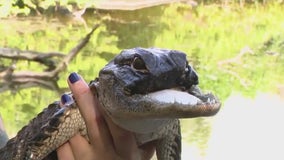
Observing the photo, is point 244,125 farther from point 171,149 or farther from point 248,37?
point 171,149

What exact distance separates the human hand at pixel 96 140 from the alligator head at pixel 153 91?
65mm

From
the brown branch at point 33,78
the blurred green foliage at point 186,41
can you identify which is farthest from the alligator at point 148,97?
the brown branch at point 33,78

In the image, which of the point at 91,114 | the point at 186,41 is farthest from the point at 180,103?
the point at 186,41

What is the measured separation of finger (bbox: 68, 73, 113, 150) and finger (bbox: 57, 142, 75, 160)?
0.03 meters

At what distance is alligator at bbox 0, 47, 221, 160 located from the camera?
0.47 meters

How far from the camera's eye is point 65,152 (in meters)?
0.63

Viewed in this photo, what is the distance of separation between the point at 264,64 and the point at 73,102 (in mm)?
1935

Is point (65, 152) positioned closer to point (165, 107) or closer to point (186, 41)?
point (165, 107)

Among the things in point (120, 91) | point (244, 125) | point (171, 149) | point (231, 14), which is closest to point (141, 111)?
point (120, 91)

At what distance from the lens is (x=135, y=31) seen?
2742mm

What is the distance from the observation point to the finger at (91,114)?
0.60 metres

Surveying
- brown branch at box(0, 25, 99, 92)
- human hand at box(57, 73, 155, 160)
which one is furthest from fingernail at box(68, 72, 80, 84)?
brown branch at box(0, 25, 99, 92)

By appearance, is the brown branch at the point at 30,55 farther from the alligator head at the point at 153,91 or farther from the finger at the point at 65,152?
the alligator head at the point at 153,91

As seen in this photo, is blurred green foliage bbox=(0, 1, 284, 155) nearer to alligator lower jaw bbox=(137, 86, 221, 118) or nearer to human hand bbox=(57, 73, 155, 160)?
human hand bbox=(57, 73, 155, 160)
